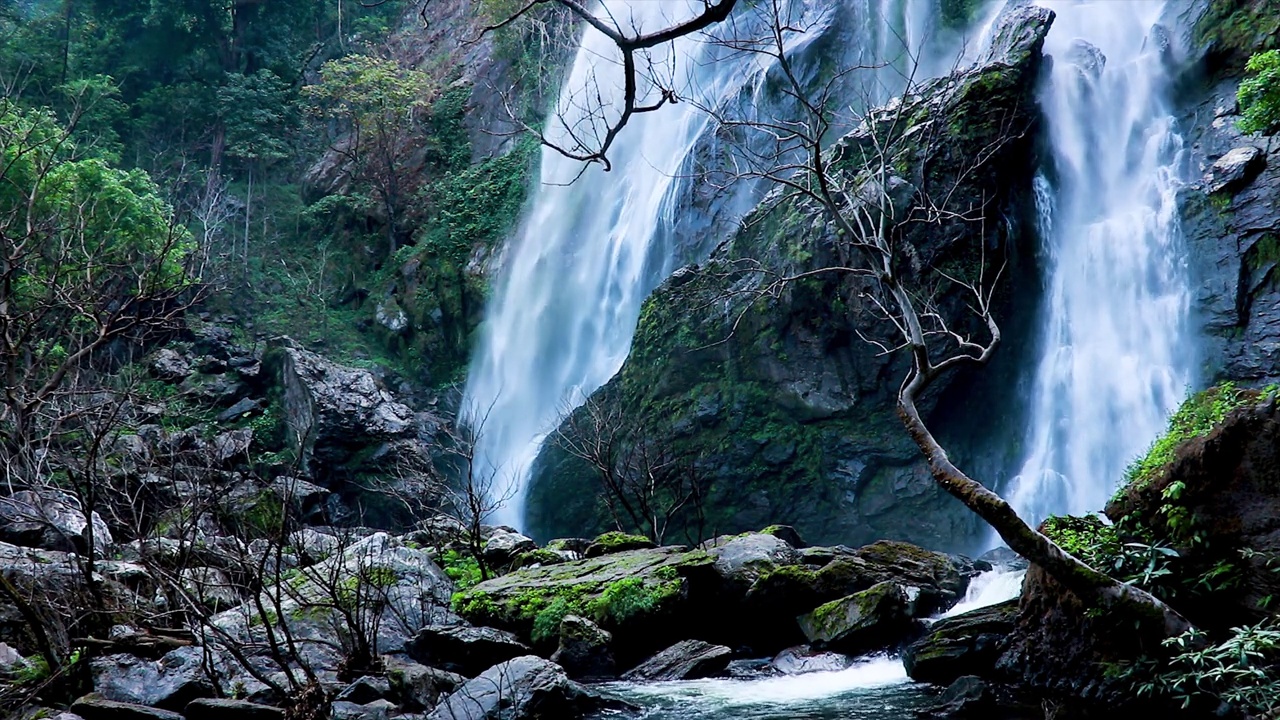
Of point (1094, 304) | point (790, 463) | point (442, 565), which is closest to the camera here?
point (442, 565)

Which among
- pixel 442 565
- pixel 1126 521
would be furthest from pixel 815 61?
pixel 1126 521

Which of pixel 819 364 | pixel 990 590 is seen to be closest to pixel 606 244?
pixel 819 364

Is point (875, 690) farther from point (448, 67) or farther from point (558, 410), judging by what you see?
point (448, 67)

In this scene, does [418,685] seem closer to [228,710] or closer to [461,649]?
[228,710]

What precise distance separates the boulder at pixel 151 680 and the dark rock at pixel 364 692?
3.62 feet

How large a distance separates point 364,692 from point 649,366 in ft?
44.2

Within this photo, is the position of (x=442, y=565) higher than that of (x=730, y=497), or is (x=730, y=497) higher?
(x=730, y=497)

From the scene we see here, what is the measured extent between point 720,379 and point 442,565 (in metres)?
8.33

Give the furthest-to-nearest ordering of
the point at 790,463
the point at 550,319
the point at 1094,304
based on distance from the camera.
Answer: the point at 550,319 → the point at 790,463 → the point at 1094,304

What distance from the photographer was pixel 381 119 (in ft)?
102

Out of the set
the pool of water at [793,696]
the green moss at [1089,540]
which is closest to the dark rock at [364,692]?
the pool of water at [793,696]

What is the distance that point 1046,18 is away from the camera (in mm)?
17766

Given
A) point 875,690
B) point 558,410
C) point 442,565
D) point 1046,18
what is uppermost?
point 1046,18

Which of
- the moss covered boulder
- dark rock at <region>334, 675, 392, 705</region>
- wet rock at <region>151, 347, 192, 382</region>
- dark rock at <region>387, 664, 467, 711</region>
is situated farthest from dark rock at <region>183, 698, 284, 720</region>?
wet rock at <region>151, 347, 192, 382</region>
